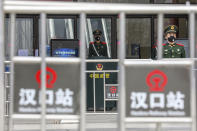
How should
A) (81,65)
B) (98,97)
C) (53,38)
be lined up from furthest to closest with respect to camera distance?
(53,38) → (98,97) → (81,65)

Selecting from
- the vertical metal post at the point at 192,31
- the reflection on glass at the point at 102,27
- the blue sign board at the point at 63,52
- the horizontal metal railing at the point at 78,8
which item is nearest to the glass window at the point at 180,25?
the reflection on glass at the point at 102,27

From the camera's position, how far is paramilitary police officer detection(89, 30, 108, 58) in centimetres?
850

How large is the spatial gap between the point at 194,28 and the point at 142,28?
547cm

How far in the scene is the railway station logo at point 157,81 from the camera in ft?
12.0

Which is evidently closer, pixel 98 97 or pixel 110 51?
pixel 98 97

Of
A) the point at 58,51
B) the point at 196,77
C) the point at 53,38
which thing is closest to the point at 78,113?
the point at 196,77

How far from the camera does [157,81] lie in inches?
144

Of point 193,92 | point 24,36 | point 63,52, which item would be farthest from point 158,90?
point 24,36

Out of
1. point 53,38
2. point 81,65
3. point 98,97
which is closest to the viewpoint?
point 81,65

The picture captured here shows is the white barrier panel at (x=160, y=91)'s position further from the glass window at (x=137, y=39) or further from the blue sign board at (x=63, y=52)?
the glass window at (x=137, y=39)

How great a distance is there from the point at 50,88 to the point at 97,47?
16.1ft

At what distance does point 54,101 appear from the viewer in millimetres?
3650

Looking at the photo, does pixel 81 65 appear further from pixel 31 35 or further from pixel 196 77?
pixel 31 35

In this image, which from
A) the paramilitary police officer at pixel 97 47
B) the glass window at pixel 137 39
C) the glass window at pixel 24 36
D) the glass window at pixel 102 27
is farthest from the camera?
the glass window at pixel 137 39
